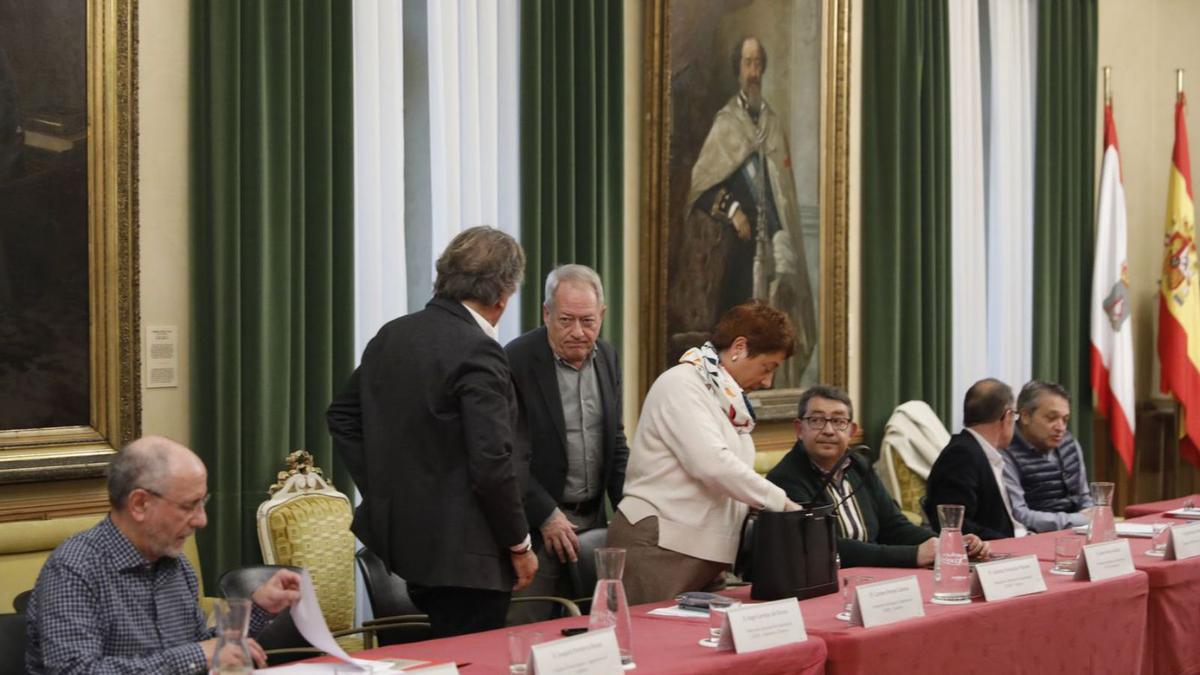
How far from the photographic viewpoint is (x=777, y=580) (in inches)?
138

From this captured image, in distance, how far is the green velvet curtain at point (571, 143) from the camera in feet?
19.1

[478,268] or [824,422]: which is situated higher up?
[478,268]

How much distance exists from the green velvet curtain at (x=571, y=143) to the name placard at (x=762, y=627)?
2.89 metres

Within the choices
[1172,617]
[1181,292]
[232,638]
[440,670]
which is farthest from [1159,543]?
[1181,292]

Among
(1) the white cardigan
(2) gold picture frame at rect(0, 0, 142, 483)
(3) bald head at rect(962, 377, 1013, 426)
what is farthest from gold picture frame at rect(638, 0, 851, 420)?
(1) the white cardigan

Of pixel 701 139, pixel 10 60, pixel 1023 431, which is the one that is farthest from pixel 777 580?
pixel 701 139

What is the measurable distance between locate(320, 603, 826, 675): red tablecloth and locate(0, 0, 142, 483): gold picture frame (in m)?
2.01

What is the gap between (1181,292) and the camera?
8766 mm

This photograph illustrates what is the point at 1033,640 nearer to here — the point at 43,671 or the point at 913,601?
the point at 913,601

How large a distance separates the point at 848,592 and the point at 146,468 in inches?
62.1

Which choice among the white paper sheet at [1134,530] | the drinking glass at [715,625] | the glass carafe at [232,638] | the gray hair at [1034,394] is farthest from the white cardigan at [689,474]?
the gray hair at [1034,394]

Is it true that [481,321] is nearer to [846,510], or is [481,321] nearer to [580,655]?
[580,655]

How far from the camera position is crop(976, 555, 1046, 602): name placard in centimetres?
354

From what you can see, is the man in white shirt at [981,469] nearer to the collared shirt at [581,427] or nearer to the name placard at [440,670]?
the collared shirt at [581,427]
